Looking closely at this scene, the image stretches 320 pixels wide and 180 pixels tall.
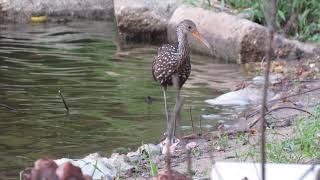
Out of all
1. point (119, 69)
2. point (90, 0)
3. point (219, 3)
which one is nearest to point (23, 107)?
point (119, 69)

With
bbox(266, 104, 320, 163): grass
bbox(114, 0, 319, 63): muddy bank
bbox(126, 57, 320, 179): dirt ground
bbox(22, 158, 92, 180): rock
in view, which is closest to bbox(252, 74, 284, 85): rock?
bbox(126, 57, 320, 179): dirt ground

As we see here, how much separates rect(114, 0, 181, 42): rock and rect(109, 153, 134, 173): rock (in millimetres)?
7720

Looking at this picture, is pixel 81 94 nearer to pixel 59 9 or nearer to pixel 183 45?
pixel 183 45

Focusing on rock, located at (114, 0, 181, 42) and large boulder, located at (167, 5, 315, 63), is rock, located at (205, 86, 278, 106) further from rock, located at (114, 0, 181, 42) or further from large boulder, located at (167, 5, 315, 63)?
rock, located at (114, 0, 181, 42)

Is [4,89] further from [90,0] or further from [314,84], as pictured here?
[90,0]

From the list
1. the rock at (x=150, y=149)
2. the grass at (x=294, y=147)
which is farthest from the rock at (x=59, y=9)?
the grass at (x=294, y=147)

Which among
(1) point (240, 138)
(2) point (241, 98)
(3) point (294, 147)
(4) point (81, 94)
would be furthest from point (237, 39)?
(3) point (294, 147)

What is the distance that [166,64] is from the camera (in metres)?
8.40

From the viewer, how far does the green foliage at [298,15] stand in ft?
41.8

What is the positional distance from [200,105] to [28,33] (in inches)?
260

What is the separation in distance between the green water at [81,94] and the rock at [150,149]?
20.0 inches

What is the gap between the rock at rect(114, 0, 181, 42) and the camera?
48.0 ft

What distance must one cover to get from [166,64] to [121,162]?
198 cm

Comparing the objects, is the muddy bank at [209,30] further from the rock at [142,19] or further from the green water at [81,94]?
the green water at [81,94]
